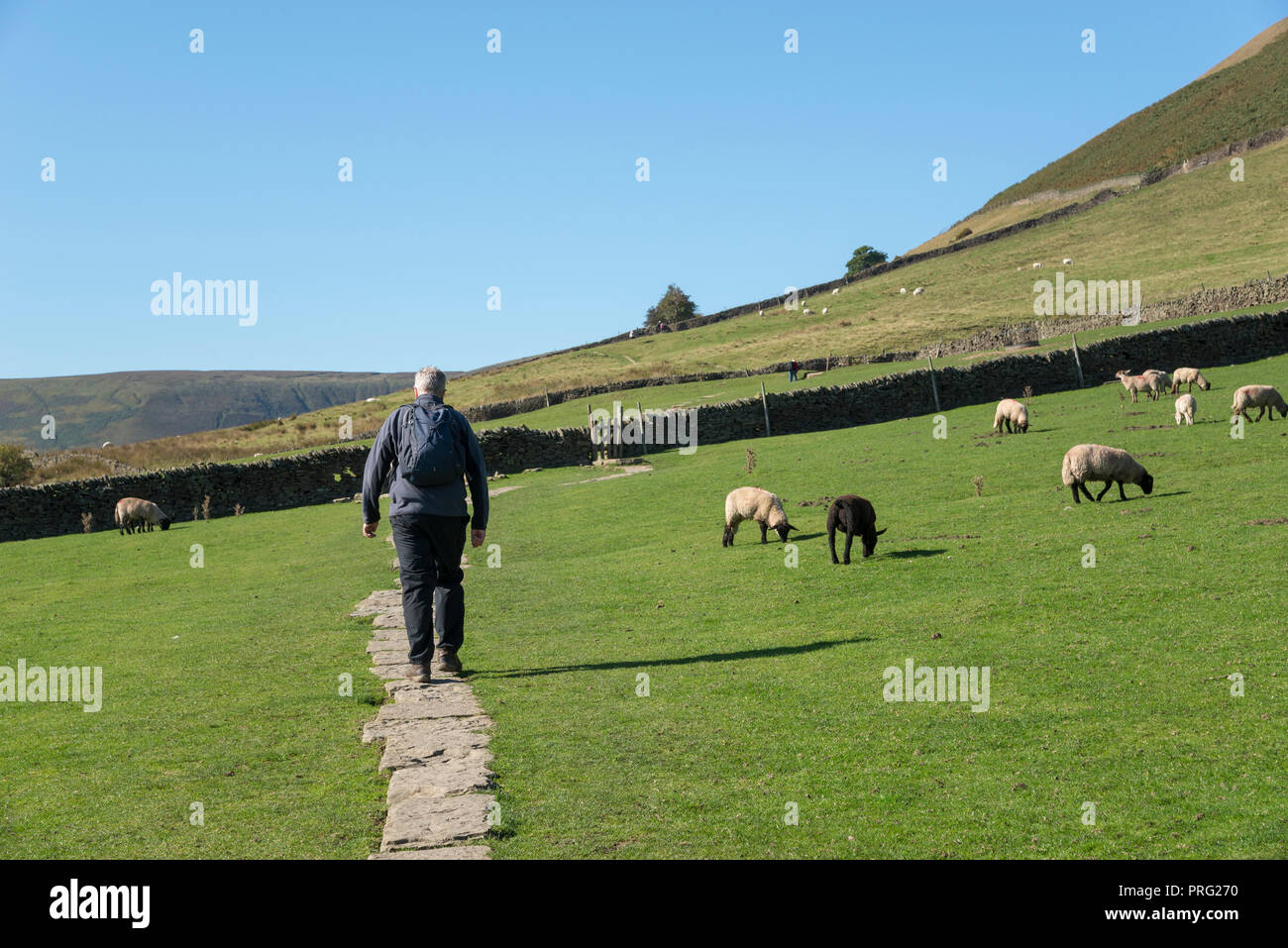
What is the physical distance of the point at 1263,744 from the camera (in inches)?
272

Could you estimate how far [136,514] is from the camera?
34.9 metres

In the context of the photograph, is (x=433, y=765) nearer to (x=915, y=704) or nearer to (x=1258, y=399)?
(x=915, y=704)

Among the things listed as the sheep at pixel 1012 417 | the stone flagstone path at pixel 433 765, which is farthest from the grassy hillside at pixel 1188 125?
the stone flagstone path at pixel 433 765

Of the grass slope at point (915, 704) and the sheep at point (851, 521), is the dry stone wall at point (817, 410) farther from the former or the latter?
the sheep at point (851, 521)

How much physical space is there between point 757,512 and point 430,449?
972 cm

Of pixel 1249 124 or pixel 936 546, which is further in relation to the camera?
pixel 1249 124

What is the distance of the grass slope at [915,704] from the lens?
6.04 meters

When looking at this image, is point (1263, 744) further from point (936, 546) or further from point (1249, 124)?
point (1249, 124)
